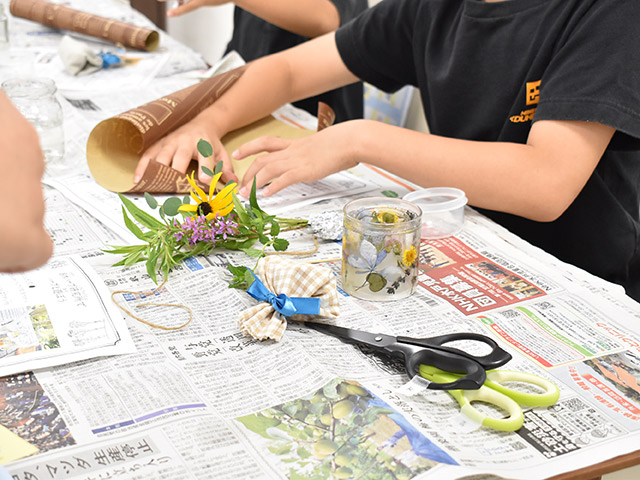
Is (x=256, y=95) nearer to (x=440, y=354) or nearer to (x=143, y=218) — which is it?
(x=143, y=218)

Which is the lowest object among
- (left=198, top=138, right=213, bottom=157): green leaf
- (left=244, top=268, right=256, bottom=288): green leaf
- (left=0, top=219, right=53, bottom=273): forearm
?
(left=244, top=268, right=256, bottom=288): green leaf

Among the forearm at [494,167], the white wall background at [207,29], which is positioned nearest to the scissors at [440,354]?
the forearm at [494,167]

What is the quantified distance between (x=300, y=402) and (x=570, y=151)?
49 cm

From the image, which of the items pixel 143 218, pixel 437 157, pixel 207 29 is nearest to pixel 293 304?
pixel 143 218

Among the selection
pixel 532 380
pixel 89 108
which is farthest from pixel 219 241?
pixel 89 108

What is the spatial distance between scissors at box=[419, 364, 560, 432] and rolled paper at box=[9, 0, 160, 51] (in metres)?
1.25

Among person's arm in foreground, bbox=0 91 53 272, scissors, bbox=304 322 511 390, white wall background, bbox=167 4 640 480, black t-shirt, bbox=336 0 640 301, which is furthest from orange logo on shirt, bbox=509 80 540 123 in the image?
white wall background, bbox=167 4 640 480

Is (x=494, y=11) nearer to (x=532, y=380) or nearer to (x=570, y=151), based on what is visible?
(x=570, y=151)

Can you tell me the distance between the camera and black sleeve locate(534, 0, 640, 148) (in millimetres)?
812

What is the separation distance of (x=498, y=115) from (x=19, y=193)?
0.84 m

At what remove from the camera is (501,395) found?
0.55 metres

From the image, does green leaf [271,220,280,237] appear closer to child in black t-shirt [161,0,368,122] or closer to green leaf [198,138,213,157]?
green leaf [198,138,213,157]

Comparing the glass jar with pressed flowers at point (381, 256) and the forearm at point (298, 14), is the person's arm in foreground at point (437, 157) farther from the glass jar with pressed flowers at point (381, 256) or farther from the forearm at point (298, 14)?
the forearm at point (298, 14)

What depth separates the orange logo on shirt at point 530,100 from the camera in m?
0.96
